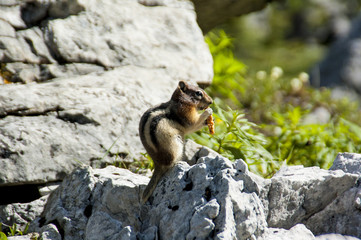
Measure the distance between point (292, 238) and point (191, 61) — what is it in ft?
11.1

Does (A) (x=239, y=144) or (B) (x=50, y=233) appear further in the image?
(A) (x=239, y=144)

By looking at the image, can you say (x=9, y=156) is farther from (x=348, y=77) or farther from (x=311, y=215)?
(x=348, y=77)

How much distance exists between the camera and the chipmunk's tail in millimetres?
3760

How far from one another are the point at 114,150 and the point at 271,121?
14.1 ft

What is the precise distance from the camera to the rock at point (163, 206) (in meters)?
3.24

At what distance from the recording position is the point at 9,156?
14.0 feet

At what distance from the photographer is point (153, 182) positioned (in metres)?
3.84

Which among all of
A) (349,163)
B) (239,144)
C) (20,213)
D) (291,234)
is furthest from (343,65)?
(20,213)

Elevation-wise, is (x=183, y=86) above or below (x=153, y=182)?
above

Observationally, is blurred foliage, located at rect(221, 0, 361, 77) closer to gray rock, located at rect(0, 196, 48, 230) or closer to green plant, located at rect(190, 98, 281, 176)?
green plant, located at rect(190, 98, 281, 176)

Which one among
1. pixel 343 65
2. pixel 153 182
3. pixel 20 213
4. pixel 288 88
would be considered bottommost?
pixel 343 65

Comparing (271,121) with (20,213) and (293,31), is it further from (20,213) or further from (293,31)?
(293,31)

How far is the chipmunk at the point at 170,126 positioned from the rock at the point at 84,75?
0.85 m

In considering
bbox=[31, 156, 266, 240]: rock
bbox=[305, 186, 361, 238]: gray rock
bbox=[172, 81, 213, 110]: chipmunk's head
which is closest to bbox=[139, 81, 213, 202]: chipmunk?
bbox=[172, 81, 213, 110]: chipmunk's head
